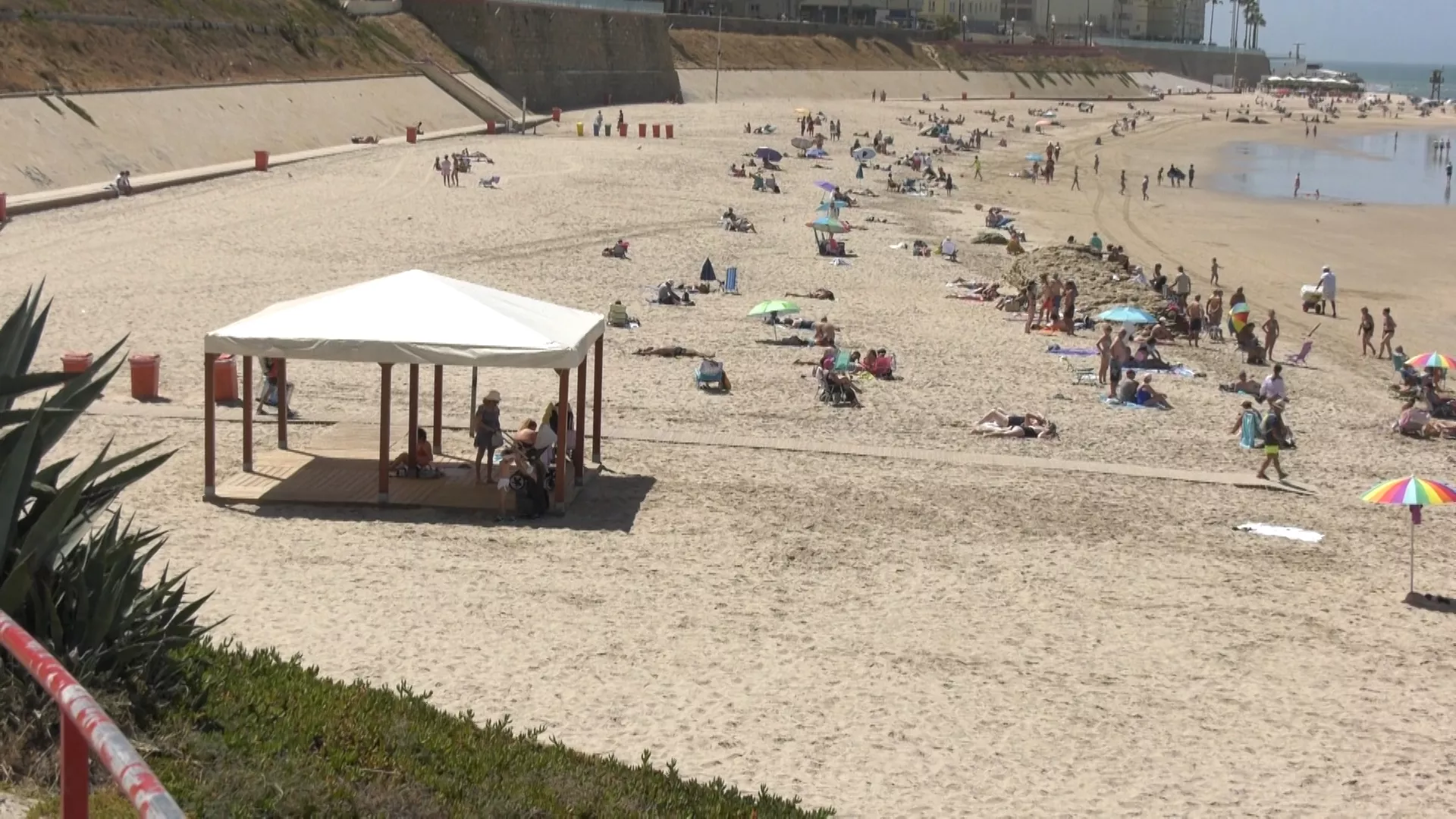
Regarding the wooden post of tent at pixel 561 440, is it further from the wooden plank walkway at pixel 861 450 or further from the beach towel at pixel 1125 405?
the beach towel at pixel 1125 405

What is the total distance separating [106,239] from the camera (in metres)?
27.9

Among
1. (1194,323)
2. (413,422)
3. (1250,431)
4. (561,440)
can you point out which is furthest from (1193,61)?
(561,440)

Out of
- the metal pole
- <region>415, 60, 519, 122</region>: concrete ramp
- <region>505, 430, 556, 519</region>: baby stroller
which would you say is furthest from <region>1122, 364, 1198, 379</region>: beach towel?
the metal pole

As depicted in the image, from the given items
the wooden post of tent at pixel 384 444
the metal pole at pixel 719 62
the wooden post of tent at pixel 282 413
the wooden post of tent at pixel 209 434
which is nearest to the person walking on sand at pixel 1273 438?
the wooden post of tent at pixel 384 444

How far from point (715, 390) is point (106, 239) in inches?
567

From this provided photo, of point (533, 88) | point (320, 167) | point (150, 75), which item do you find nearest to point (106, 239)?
point (320, 167)

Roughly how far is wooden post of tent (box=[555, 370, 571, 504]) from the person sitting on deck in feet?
4.90

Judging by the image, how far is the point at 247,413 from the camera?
14.2 metres

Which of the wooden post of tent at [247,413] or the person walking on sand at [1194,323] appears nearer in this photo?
the wooden post of tent at [247,413]

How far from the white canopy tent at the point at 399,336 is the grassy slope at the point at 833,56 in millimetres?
72691

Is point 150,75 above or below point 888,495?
above

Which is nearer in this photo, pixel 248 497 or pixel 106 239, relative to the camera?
pixel 248 497

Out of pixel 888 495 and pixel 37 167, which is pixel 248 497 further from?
pixel 37 167

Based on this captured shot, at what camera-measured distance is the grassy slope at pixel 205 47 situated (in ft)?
128
